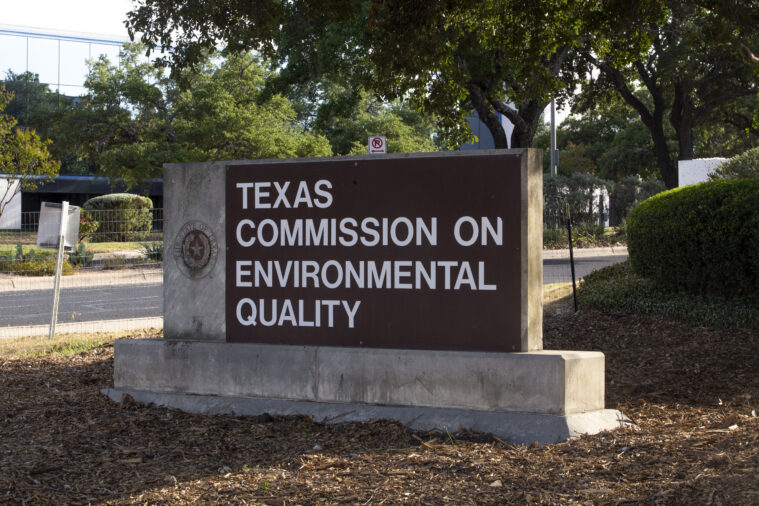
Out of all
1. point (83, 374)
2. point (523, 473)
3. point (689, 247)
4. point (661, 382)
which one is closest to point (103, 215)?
point (83, 374)

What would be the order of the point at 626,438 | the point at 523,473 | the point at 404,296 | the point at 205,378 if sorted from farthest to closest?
the point at 205,378 < the point at 404,296 < the point at 626,438 < the point at 523,473

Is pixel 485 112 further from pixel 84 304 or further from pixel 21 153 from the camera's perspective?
pixel 21 153

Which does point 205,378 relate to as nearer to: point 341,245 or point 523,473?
point 341,245

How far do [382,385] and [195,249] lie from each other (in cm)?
189

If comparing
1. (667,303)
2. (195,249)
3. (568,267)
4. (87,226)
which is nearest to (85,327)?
(195,249)

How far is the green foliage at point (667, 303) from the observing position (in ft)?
29.4

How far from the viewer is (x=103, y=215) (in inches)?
910

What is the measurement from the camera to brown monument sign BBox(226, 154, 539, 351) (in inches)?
212

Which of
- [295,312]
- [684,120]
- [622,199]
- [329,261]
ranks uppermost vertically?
[684,120]

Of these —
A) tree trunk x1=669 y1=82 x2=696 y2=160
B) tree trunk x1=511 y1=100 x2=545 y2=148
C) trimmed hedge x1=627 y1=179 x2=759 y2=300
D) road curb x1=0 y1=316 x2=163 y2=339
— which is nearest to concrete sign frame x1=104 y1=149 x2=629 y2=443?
trimmed hedge x1=627 y1=179 x2=759 y2=300

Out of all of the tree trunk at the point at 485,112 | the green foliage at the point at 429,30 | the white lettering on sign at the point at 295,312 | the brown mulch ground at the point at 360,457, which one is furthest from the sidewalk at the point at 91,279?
the white lettering on sign at the point at 295,312

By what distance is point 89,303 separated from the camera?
15.6 metres

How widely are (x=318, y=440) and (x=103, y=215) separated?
1982 cm

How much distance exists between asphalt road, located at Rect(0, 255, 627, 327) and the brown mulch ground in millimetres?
7061
